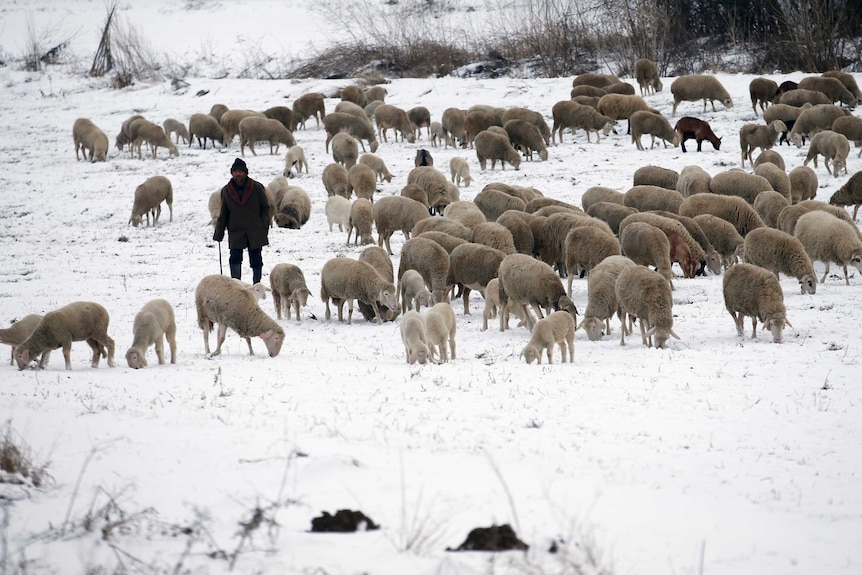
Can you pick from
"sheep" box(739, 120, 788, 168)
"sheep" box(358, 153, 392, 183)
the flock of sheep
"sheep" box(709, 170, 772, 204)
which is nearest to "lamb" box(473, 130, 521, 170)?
the flock of sheep

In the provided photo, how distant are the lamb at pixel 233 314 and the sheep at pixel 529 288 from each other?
3261mm

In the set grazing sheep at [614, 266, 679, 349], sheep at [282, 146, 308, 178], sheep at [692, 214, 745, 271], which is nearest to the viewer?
grazing sheep at [614, 266, 679, 349]

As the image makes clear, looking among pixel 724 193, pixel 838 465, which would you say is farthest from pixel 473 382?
pixel 724 193

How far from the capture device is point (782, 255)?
1295 cm

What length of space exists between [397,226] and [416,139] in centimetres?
1512

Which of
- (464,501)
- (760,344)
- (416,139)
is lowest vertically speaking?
(760,344)

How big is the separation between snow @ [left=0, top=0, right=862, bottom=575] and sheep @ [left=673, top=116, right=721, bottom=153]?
11.6 meters

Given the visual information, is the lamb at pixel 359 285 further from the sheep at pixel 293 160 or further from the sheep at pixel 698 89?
the sheep at pixel 698 89

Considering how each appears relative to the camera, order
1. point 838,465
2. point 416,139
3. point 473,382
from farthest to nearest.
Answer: point 416,139 → point 473,382 → point 838,465

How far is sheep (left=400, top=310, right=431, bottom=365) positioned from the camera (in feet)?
32.6

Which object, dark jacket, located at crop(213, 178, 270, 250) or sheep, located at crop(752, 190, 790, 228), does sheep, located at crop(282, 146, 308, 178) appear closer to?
dark jacket, located at crop(213, 178, 270, 250)

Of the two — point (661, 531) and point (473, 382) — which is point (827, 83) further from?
point (661, 531)

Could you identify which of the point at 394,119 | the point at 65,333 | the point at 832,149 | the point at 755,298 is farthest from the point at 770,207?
the point at 394,119

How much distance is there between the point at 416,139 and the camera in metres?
31.7
